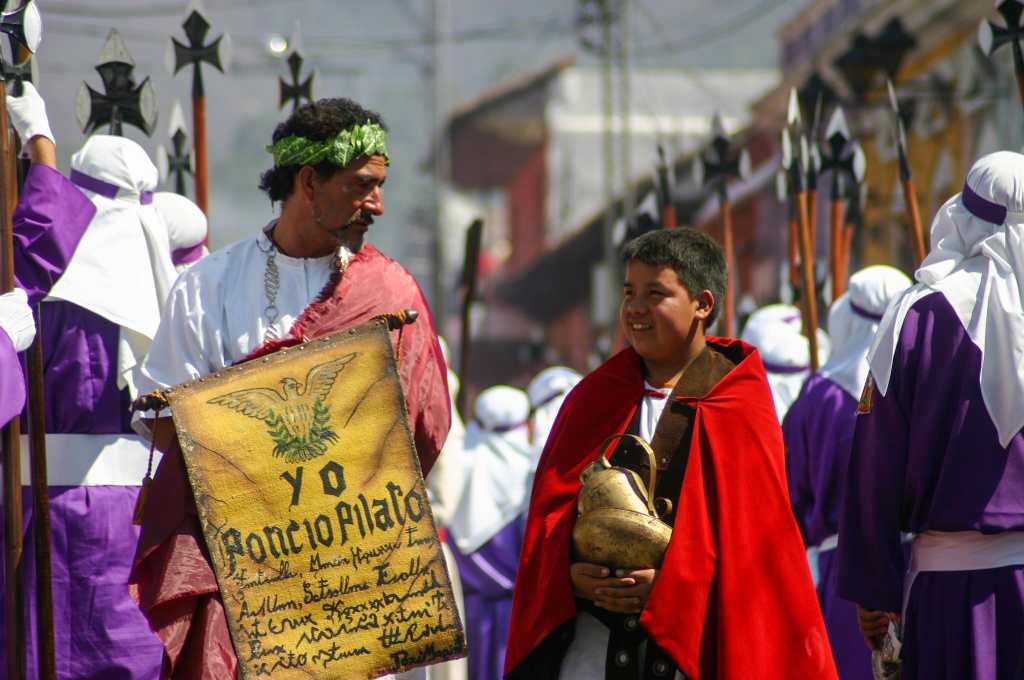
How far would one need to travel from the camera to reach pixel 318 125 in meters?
4.34

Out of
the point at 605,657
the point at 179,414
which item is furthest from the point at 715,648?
the point at 179,414

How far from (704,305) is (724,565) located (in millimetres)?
702

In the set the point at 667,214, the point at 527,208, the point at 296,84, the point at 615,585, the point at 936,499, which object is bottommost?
the point at 615,585

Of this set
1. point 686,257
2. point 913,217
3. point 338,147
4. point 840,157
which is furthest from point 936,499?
point 840,157

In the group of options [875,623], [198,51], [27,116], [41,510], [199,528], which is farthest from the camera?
[198,51]

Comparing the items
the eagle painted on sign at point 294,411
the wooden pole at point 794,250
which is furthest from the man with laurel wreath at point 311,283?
the wooden pole at point 794,250

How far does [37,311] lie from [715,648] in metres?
2.62

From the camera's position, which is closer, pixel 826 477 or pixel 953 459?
pixel 953 459

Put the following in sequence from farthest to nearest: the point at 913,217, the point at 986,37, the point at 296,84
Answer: the point at 296,84, the point at 913,217, the point at 986,37

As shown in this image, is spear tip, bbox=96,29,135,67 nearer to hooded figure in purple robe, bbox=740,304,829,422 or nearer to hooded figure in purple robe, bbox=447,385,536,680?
hooded figure in purple robe, bbox=447,385,536,680

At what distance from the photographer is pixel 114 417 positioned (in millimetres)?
5520

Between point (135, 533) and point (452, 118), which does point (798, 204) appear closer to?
point (135, 533)

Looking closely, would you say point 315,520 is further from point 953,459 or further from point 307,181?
point 953,459

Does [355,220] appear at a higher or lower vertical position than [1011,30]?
lower
